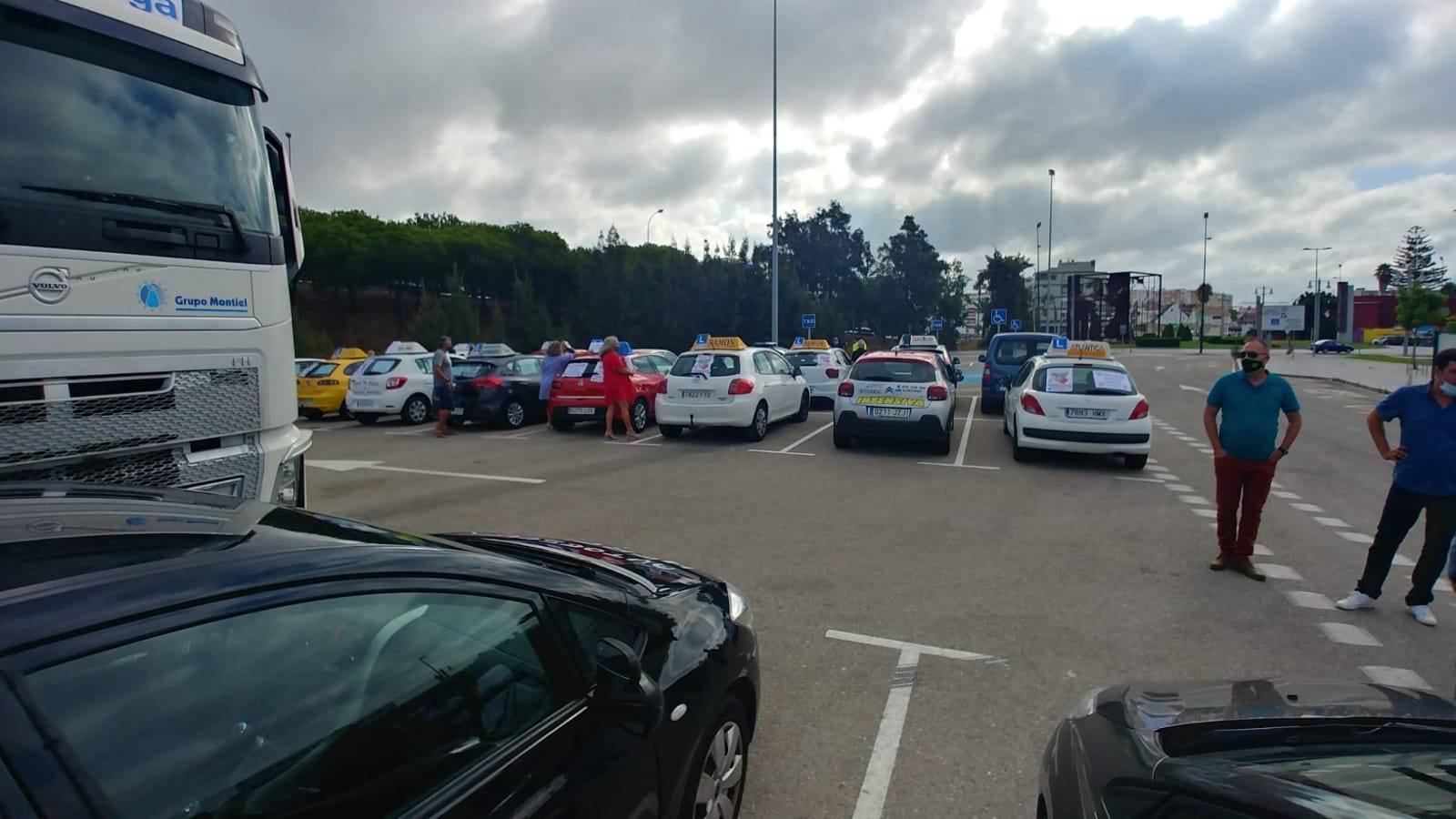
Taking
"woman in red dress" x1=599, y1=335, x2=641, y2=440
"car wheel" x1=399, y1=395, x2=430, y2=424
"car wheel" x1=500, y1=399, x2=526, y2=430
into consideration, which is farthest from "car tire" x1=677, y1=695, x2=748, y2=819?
"car wheel" x1=399, y1=395, x2=430, y2=424

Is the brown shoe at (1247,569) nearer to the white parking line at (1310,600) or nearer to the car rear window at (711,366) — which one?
the white parking line at (1310,600)

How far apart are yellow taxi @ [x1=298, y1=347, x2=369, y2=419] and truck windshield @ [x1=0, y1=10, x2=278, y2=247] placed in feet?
46.3

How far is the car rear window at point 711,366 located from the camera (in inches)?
527

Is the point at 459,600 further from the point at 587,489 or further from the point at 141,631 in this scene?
the point at 587,489

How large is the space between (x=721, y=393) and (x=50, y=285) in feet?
32.7

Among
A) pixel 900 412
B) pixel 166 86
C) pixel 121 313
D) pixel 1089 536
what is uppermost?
pixel 166 86

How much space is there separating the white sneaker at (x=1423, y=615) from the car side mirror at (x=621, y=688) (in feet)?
18.3

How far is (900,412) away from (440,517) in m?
6.61

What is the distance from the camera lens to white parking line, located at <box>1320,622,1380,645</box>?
487 cm

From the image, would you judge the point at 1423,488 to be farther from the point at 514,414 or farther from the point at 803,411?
the point at 514,414

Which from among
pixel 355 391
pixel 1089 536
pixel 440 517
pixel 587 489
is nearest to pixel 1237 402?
pixel 1089 536

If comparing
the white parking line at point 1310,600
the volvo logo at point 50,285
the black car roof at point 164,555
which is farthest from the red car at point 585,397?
the black car roof at point 164,555

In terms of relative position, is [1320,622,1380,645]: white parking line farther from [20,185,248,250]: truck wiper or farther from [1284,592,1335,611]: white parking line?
[20,185,248,250]: truck wiper

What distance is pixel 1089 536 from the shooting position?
287 inches
